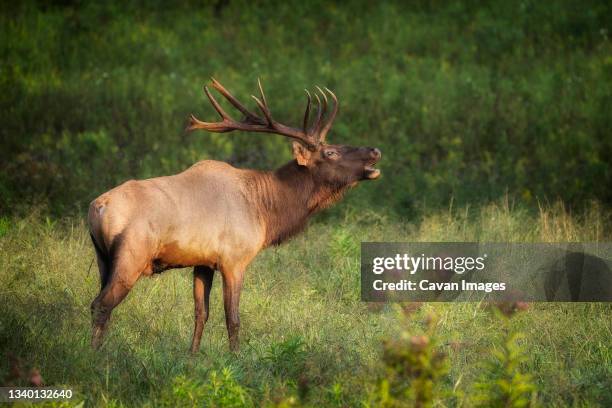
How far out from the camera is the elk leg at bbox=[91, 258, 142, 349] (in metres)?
7.39

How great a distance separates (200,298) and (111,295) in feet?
Answer: 3.48

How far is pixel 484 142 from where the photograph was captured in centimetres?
1608

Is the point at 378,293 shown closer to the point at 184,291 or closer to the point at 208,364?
the point at 184,291

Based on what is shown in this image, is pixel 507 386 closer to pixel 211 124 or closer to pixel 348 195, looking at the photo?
pixel 211 124

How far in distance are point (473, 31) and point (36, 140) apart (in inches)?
364

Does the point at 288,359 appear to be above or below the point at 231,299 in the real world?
above

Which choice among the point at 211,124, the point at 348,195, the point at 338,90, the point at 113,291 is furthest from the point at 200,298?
the point at 338,90

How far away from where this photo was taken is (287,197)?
9.00 metres

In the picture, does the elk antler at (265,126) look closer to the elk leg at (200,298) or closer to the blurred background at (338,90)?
the elk leg at (200,298)

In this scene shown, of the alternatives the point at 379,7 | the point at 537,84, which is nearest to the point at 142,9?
the point at 379,7

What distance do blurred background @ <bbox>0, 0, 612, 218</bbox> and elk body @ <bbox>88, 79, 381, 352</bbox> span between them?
4013 mm

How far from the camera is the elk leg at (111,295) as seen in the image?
7387 millimetres

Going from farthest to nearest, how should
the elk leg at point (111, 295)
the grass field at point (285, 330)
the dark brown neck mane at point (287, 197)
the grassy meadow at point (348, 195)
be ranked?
the dark brown neck mane at point (287, 197) < the elk leg at point (111, 295) < the grassy meadow at point (348, 195) < the grass field at point (285, 330)

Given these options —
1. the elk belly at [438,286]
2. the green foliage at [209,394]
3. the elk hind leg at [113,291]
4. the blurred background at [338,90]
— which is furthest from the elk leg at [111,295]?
the blurred background at [338,90]
